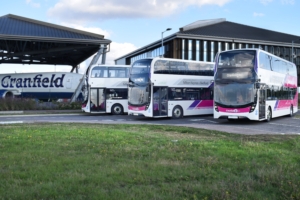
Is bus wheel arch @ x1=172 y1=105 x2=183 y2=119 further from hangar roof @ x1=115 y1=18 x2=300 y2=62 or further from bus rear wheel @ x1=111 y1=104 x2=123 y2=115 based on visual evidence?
hangar roof @ x1=115 y1=18 x2=300 y2=62

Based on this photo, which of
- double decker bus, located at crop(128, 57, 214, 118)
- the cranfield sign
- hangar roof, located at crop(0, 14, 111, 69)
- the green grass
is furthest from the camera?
the cranfield sign

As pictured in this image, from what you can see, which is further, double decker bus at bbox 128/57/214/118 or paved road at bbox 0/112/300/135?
double decker bus at bbox 128/57/214/118

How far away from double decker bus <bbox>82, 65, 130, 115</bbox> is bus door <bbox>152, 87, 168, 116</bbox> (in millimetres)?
5859

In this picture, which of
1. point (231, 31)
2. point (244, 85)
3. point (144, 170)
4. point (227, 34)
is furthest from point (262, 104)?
point (231, 31)

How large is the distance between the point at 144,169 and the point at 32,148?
349cm

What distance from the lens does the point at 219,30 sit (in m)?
71.0

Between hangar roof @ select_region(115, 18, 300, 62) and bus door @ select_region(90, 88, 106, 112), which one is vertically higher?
hangar roof @ select_region(115, 18, 300, 62)

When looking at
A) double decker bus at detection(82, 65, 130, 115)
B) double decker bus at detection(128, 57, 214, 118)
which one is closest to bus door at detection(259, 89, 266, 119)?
double decker bus at detection(128, 57, 214, 118)

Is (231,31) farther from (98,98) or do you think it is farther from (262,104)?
(262,104)

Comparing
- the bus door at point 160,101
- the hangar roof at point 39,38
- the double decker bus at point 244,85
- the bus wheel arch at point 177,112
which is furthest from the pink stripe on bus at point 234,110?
the hangar roof at point 39,38

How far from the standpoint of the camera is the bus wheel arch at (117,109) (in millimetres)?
27266

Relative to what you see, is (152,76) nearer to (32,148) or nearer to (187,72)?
(187,72)

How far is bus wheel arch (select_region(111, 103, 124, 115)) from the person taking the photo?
27.3 m

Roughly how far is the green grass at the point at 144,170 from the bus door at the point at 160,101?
12.1 metres
